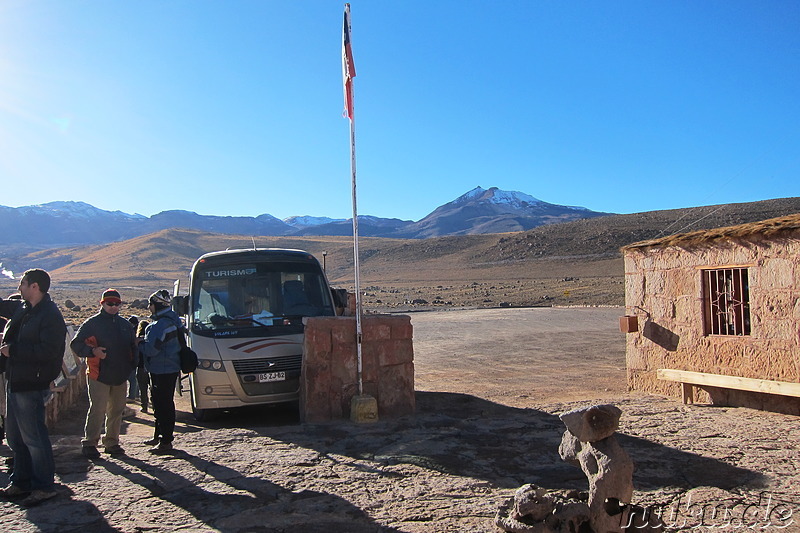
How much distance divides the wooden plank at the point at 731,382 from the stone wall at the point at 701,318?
0.20 m

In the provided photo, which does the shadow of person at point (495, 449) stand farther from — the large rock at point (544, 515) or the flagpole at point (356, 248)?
the large rock at point (544, 515)

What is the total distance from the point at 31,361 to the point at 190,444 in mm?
2334

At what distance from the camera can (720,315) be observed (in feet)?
30.7

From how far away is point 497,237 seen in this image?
89.6 meters

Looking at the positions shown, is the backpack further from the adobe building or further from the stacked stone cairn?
the adobe building

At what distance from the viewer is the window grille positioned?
29.8 ft

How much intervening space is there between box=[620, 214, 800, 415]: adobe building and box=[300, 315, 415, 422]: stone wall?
13.4ft

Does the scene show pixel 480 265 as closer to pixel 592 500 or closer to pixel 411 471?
pixel 411 471

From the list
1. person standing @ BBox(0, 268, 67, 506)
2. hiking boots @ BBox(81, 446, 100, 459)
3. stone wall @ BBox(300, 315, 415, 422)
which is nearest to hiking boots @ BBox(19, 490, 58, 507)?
person standing @ BBox(0, 268, 67, 506)

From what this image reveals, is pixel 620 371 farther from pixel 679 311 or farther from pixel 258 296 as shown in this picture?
pixel 258 296

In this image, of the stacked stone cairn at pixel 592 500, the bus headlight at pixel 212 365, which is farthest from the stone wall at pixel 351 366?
the stacked stone cairn at pixel 592 500

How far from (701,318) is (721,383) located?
100cm

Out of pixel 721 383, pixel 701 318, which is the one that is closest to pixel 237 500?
pixel 721 383

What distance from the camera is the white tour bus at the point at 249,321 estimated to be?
8.52m
